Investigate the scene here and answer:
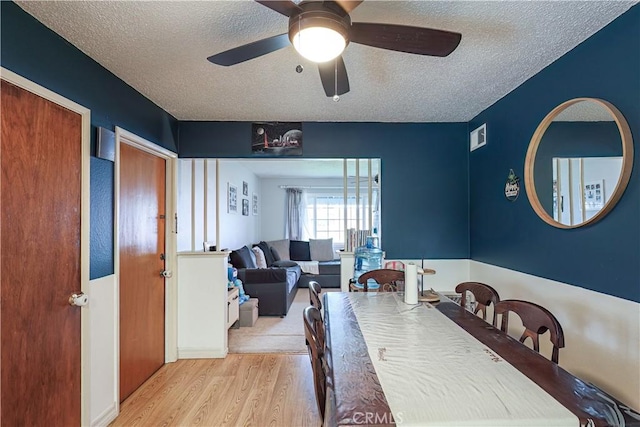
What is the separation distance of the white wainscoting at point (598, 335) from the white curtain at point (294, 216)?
5630 millimetres

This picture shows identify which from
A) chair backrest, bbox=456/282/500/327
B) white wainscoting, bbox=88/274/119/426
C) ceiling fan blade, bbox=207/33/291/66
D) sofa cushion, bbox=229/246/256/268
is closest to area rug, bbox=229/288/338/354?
sofa cushion, bbox=229/246/256/268

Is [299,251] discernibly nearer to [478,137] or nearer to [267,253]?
[267,253]

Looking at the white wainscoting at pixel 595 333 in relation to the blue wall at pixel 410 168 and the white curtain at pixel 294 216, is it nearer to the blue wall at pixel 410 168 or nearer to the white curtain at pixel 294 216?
the blue wall at pixel 410 168

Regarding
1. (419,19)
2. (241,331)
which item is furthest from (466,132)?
(241,331)

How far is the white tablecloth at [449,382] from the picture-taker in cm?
95

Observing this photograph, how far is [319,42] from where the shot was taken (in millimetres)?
1313

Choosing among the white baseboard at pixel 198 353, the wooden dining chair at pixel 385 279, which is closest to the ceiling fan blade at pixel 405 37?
the wooden dining chair at pixel 385 279

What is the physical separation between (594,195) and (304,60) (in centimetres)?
180

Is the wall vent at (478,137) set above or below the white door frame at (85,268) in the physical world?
above

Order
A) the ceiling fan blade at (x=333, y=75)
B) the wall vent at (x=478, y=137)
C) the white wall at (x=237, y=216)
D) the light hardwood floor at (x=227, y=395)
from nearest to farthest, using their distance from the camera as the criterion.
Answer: the ceiling fan blade at (x=333, y=75)
the light hardwood floor at (x=227, y=395)
the wall vent at (x=478, y=137)
the white wall at (x=237, y=216)

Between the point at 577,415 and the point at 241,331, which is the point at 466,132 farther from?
the point at 241,331

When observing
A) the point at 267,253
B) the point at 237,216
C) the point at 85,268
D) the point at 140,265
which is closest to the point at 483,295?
the point at 85,268

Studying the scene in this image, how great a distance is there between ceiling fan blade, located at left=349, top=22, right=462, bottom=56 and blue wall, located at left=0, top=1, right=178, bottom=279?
151 cm

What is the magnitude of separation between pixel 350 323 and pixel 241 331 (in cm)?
250
